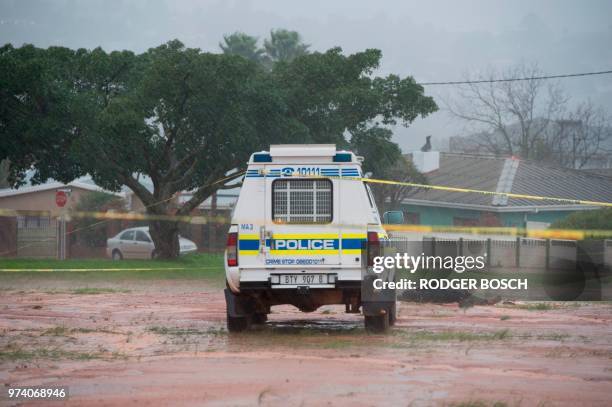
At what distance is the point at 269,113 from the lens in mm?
34469

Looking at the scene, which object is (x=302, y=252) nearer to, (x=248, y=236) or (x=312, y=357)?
(x=248, y=236)

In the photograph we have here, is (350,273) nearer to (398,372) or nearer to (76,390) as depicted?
(398,372)

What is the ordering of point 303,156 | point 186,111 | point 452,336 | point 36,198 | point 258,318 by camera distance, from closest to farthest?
point 452,336 < point 303,156 < point 258,318 < point 186,111 < point 36,198

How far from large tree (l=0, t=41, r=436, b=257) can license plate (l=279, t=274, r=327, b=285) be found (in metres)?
20.3

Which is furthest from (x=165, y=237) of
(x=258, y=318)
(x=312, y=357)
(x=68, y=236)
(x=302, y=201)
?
(x=312, y=357)

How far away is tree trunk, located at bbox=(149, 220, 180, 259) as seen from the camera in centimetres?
3650

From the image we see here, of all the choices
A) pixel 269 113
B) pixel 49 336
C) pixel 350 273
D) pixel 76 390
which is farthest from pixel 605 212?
pixel 76 390

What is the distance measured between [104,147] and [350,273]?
22.6 metres

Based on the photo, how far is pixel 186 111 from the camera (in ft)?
111

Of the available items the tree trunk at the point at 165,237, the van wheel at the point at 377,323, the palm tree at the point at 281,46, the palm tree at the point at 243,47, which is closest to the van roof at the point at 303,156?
the van wheel at the point at 377,323

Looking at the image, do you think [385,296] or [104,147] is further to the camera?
[104,147]

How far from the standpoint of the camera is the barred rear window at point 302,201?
13.1 metres

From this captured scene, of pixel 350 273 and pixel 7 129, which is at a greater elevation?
pixel 7 129

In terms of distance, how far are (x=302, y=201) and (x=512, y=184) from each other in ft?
113
